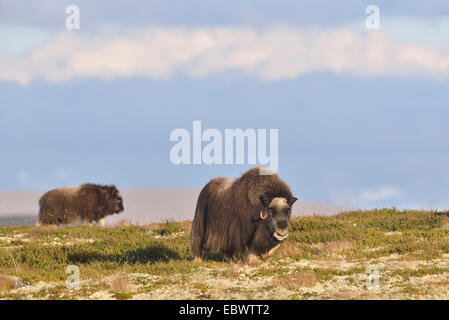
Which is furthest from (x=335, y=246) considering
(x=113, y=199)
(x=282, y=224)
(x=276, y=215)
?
(x=113, y=199)

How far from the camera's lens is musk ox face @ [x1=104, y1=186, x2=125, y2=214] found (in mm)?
28039

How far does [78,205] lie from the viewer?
27.1 m

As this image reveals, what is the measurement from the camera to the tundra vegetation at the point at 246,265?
35.0 ft

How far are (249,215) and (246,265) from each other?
1.15 m

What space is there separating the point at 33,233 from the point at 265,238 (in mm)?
12423

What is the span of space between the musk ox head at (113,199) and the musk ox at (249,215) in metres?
15.3

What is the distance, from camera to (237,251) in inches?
516

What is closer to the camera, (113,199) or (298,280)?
(298,280)

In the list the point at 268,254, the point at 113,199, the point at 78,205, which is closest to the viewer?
the point at 268,254

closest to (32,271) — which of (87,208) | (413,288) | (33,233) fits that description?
(33,233)

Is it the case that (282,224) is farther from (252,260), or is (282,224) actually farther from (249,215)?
(252,260)

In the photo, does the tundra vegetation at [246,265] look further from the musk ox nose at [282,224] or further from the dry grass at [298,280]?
the musk ox nose at [282,224]
